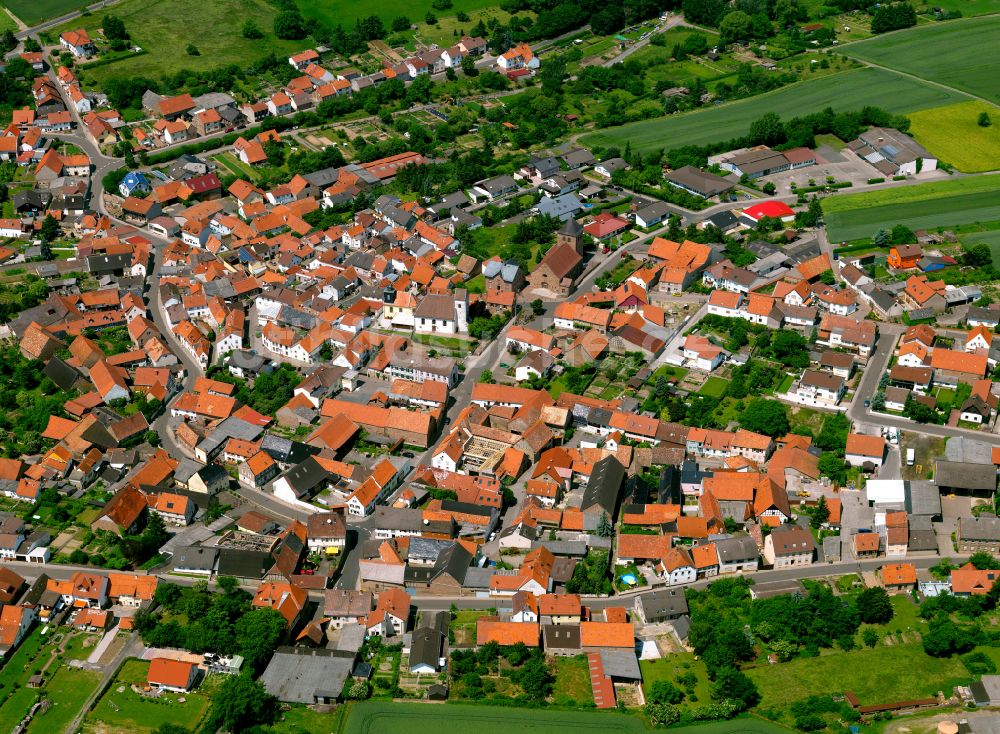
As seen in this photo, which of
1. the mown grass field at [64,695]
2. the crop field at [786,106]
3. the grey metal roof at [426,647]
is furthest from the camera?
the crop field at [786,106]

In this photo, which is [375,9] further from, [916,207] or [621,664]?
[621,664]

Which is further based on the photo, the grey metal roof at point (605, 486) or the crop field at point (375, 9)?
the crop field at point (375, 9)

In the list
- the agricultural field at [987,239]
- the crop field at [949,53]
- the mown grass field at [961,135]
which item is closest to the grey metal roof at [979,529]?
the agricultural field at [987,239]

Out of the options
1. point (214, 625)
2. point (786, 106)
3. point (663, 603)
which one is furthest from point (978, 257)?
point (214, 625)

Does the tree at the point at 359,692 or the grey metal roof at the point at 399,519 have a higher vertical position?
the grey metal roof at the point at 399,519

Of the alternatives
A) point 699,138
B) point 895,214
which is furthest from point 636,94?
point 895,214

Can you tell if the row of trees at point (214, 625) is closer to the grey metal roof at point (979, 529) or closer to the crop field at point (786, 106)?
the grey metal roof at point (979, 529)
